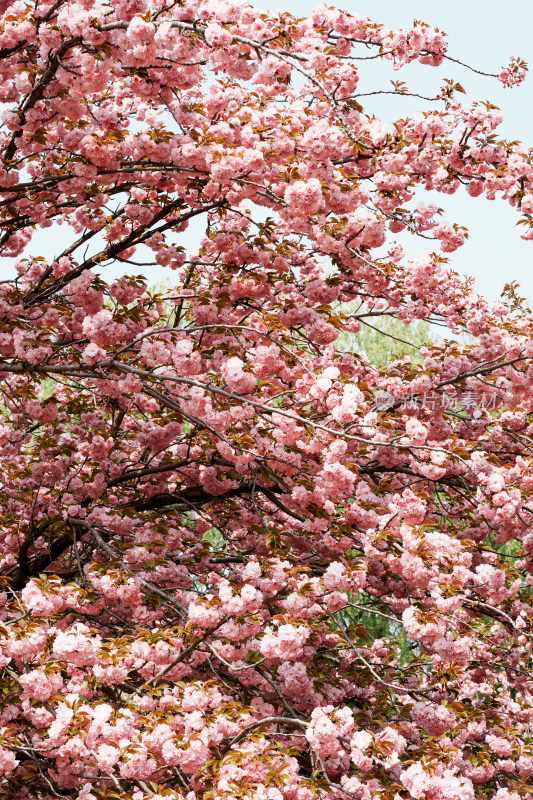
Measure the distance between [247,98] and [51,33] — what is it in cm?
140

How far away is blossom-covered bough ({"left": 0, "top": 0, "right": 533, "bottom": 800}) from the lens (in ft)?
12.8

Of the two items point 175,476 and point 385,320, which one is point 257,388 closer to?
point 175,476

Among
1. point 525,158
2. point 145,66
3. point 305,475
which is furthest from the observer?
point 525,158

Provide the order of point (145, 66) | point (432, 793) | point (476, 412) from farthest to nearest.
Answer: point (476, 412)
point (145, 66)
point (432, 793)

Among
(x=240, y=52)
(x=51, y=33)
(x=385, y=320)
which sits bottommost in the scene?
(x=51, y=33)

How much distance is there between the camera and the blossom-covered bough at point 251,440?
3.90m

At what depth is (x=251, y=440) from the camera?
4.38 meters

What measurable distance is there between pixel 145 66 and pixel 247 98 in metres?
1.25

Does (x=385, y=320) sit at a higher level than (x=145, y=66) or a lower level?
higher

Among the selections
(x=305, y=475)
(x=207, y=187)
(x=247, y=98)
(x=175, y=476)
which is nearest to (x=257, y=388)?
(x=305, y=475)

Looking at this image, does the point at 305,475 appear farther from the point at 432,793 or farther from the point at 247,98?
the point at 247,98

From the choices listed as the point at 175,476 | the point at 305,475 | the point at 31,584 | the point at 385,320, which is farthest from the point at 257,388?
the point at 385,320

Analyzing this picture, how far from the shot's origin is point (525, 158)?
5133 mm

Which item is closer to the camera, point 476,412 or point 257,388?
point 257,388
